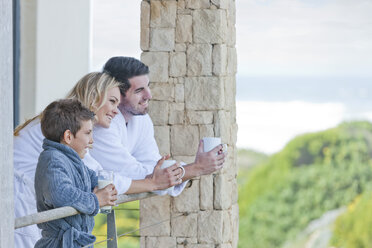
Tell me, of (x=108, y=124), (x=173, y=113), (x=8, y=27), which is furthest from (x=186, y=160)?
(x=8, y=27)

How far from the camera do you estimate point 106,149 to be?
10.5 ft

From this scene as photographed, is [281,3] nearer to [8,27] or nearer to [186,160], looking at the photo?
[186,160]

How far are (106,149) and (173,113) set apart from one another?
2.27ft

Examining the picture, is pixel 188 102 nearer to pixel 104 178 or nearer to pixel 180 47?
pixel 180 47

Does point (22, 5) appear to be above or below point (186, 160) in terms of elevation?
above

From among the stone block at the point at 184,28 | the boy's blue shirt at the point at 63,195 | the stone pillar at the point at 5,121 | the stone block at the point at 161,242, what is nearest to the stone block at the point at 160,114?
the stone block at the point at 184,28

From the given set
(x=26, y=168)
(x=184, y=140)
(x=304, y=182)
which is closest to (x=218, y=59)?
(x=184, y=140)

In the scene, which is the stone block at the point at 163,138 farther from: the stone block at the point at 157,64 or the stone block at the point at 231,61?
the stone block at the point at 231,61

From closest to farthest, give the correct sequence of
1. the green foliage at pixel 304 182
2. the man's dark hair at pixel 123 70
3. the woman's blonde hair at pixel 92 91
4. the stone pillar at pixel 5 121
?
the stone pillar at pixel 5 121, the woman's blonde hair at pixel 92 91, the man's dark hair at pixel 123 70, the green foliage at pixel 304 182

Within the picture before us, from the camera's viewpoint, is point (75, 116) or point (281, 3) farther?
point (281, 3)

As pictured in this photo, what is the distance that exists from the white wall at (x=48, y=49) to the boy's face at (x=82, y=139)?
135 inches

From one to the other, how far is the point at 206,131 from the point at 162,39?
1.61 ft

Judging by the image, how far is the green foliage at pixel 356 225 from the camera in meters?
12.2

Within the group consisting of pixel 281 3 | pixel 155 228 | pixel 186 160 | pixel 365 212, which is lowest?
pixel 365 212
